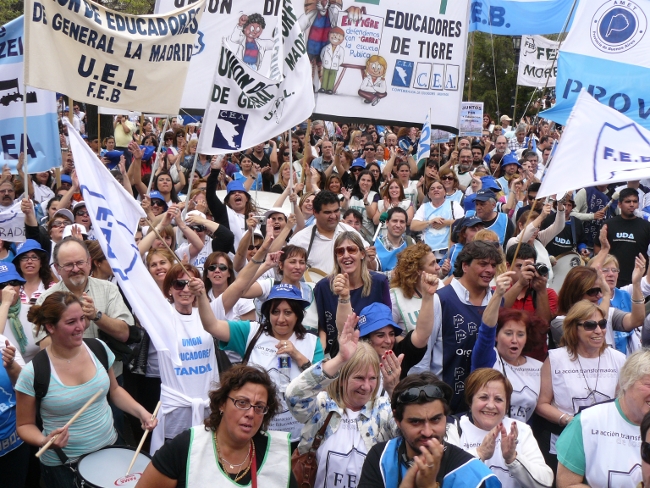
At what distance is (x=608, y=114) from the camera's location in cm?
561

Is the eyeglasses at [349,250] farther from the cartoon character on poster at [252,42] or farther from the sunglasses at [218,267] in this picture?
the cartoon character on poster at [252,42]

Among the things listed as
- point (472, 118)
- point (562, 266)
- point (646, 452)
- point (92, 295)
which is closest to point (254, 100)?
point (92, 295)

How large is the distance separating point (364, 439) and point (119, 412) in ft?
5.94

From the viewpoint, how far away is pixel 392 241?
765 centimetres

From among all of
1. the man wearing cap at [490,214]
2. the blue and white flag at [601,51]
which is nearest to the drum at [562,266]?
the man wearing cap at [490,214]

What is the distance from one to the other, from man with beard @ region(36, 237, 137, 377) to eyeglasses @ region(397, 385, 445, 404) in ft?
7.91

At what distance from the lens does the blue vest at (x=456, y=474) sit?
3201mm

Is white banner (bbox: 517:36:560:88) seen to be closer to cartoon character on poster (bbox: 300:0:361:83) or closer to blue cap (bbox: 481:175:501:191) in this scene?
cartoon character on poster (bbox: 300:0:361:83)

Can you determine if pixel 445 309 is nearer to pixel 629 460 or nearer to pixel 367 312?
pixel 367 312

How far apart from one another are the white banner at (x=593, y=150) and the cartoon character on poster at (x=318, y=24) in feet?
17.4

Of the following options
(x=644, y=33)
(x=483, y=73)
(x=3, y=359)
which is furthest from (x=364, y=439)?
(x=483, y=73)

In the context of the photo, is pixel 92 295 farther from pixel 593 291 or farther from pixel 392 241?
pixel 593 291

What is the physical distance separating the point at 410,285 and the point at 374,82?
17.7 feet

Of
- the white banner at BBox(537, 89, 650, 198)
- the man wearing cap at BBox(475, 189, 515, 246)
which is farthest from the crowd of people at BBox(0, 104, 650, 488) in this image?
the man wearing cap at BBox(475, 189, 515, 246)
